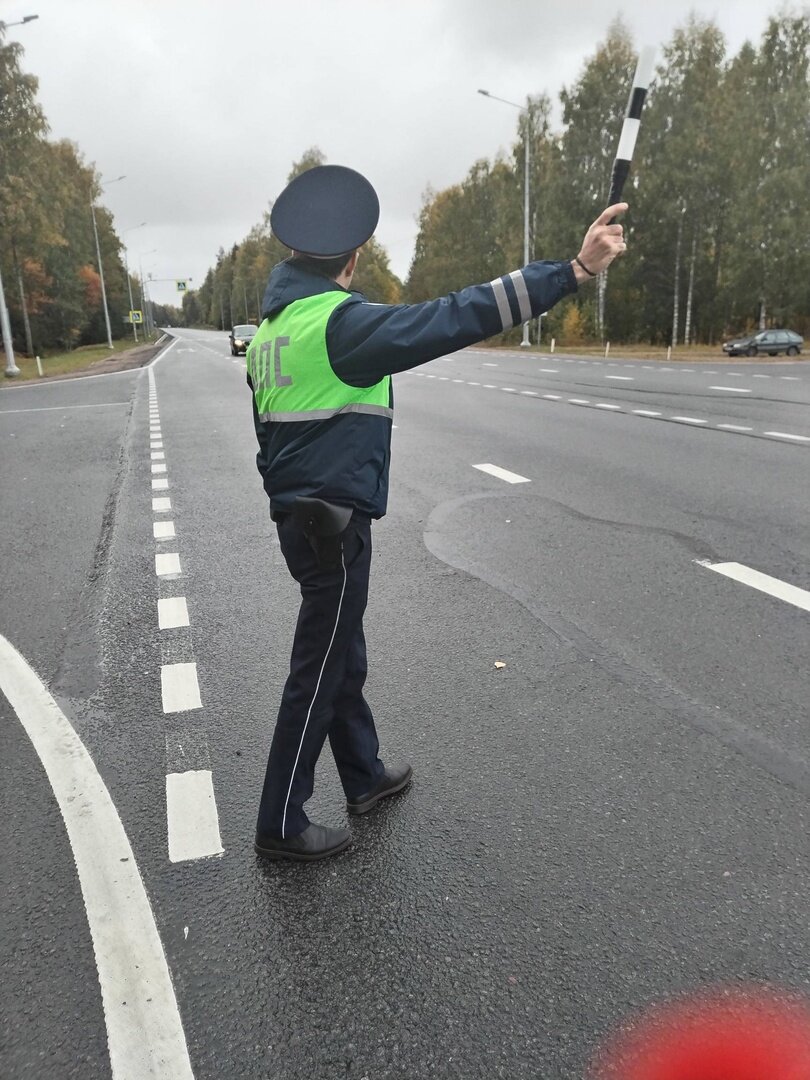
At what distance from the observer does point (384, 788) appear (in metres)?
3.01

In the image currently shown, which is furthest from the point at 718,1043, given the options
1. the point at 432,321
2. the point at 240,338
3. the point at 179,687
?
the point at 240,338

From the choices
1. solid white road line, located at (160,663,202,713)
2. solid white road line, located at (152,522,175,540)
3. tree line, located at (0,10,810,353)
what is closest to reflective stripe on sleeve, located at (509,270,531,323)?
solid white road line, located at (160,663,202,713)

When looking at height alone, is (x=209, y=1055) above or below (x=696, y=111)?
below

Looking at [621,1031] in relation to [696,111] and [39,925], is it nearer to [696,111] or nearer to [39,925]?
[39,925]

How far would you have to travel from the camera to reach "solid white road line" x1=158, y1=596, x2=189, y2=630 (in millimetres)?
4809

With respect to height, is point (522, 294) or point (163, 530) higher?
point (522, 294)

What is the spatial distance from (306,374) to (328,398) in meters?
0.09

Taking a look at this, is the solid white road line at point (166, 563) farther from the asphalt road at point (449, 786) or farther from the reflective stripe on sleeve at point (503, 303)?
the reflective stripe on sleeve at point (503, 303)

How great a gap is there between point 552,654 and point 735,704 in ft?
2.97

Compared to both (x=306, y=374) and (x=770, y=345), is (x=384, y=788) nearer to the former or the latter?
(x=306, y=374)

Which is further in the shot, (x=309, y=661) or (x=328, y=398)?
(x=309, y=661)

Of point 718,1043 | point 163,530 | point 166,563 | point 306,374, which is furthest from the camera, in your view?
point 163,530

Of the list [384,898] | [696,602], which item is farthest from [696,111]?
[384,898]

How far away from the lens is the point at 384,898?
2512 millimetres
